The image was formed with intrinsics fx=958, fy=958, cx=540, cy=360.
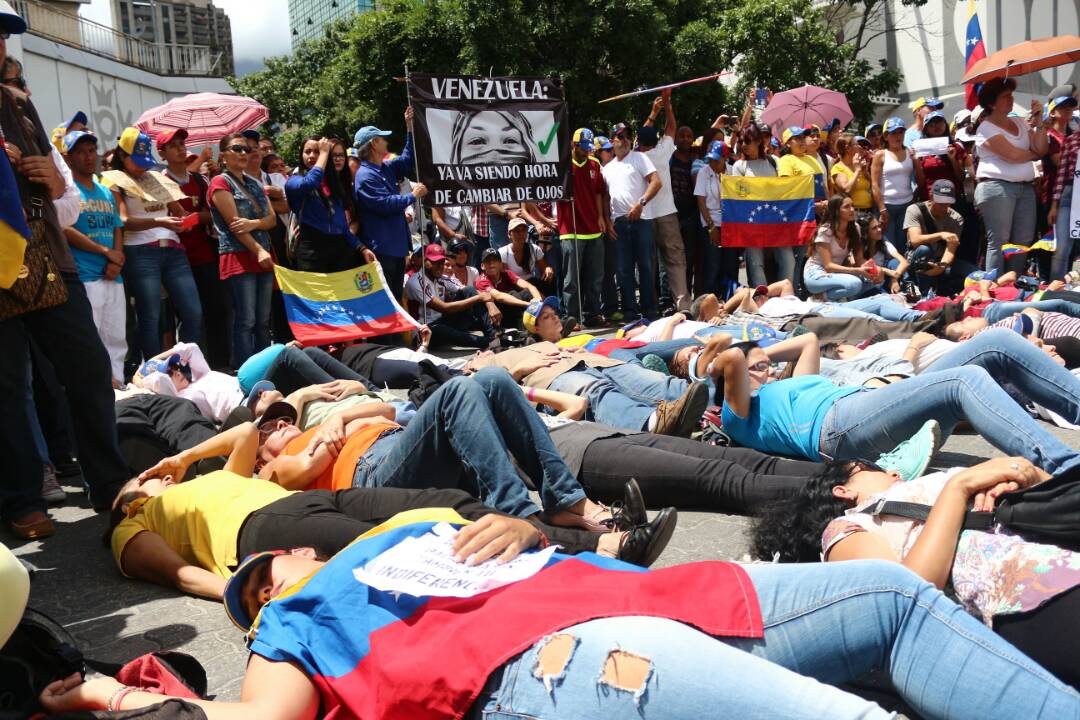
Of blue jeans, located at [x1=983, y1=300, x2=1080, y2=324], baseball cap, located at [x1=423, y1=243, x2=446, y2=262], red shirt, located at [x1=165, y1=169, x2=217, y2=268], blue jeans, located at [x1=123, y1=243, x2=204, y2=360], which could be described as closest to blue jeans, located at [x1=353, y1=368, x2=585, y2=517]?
blue jeans, located at [x1=983, y1=300, x2=1080, y2=324]

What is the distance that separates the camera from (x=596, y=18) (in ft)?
76.1

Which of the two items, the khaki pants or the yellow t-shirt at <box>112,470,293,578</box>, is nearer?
the yellow t-shirt at <box>112,470,293,578</box>

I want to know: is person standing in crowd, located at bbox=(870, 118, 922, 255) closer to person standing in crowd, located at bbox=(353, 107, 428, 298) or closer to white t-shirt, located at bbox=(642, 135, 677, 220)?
white t-shirt, located at bbox=(642, 135, 677, 220)

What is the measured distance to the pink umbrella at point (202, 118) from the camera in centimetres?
1051

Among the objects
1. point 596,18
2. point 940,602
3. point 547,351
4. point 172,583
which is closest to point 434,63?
point 596,18

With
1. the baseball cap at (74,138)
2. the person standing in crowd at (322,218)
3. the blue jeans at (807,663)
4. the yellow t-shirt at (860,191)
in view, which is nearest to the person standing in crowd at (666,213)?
the yellow t-shirt at (860,191)

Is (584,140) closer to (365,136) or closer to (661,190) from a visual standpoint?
(661,190)

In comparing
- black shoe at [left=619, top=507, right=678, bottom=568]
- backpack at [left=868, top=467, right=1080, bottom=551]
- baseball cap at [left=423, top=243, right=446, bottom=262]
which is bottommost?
black shoe at [left=619, top=507, right=678, bottom=568]

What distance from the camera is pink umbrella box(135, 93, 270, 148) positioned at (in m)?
10.5

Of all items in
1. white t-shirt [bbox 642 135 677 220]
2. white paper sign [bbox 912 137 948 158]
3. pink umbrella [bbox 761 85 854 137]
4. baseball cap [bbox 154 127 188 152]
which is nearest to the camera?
baseball cap [bbox 154 127 188 152]

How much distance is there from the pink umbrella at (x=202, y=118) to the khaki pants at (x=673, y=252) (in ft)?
15.6

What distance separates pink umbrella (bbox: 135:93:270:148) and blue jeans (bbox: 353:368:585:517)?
7634 millimetres

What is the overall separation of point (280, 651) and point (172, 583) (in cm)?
170

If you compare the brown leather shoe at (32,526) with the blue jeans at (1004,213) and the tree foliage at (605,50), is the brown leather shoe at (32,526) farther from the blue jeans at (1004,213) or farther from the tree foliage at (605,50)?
the tree foliage at (605,50)
